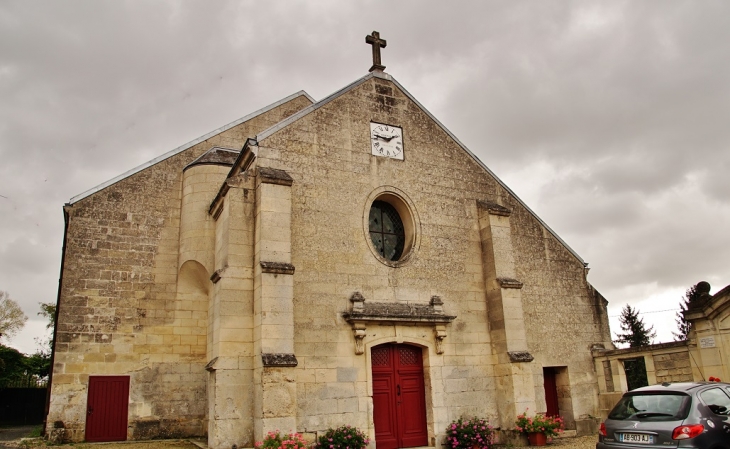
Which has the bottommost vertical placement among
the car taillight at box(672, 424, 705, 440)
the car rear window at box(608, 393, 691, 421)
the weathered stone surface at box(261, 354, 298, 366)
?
the car taillight at box(672, 424, 705, 440)

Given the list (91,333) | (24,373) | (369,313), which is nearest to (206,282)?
(91,333)

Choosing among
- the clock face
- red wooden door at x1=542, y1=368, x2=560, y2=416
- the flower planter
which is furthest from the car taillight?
the clock face

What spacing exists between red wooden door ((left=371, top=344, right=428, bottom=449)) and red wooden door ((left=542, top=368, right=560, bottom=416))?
14.1ft

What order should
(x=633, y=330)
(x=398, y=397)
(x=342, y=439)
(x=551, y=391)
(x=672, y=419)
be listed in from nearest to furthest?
(x=672, y=419), (x=342, y=439), (x=398, y=397), (x=551, y=391), (x=633, y=330)

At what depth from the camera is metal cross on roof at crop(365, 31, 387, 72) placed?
13.9 meters

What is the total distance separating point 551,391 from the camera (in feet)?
48.6

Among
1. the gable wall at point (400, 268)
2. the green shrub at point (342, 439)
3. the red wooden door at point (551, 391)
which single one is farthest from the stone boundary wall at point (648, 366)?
the green shrub at point (342, 439)

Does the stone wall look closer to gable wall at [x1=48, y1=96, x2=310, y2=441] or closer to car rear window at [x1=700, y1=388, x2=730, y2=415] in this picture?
car rear window at [x1=700, y1=388, x2=730, y2=415]

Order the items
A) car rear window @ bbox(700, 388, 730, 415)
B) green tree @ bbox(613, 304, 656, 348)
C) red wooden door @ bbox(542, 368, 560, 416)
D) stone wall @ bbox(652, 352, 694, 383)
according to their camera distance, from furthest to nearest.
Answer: green tree @ bbox(613, 304, 656, 348), red wooden door @ bbox(542, 368, 560, 416), stone wall @ bbox(652, 352, 694, 383), car rear window @ bbox(700, 388, 730, 415)

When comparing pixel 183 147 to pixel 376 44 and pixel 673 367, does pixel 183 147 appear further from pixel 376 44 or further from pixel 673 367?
pixel 673 367

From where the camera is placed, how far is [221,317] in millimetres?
10438

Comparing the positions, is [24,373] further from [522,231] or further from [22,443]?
[522,231]

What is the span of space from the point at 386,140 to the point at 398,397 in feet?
19.2

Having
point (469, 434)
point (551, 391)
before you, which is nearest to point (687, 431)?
point (469, 434)
